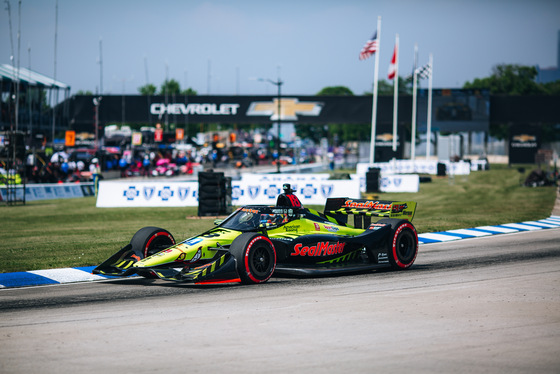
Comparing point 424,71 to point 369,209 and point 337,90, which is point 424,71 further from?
point 337,90

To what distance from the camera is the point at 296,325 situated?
29.5ft

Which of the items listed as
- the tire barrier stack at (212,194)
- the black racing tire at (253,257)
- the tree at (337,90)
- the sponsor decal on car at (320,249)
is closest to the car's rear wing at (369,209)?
the sponsor decal on car at (320,249)

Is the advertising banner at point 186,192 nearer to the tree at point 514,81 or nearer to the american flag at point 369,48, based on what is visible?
the american flag at point 369,48

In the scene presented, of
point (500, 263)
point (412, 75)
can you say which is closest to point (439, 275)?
point (500, 263)

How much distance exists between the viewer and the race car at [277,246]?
11.9m

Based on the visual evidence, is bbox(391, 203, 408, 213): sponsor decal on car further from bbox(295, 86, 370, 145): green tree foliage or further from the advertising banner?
bbox(295, 86, 370, 145): green tree foliage

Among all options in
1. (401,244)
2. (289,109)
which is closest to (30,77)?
(289,109)

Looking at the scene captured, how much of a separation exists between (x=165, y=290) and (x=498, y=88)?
124m

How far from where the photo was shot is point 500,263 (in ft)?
48.4

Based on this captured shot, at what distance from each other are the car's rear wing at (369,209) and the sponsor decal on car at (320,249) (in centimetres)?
135

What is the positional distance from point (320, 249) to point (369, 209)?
6.88 ft

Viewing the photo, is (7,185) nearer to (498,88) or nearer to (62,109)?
(62,109)

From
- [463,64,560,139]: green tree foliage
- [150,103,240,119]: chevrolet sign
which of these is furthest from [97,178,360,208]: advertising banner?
[463,64,560,139]: green tree foliage

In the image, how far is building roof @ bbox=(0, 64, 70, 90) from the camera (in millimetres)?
55438
